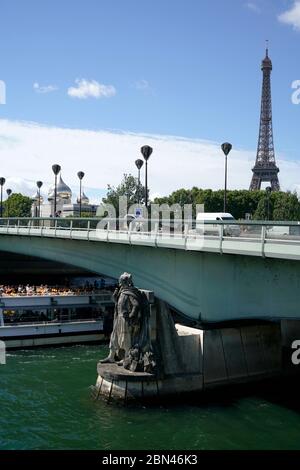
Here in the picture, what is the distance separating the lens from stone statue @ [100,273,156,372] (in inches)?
1015

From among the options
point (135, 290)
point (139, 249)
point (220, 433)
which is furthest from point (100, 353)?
point (220, 433)

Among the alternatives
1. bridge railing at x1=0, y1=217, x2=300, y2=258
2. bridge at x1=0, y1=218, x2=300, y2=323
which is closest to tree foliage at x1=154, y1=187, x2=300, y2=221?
bridge railing at x1=0, y1=217, x2=300, y2=258

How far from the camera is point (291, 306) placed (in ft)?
72.9

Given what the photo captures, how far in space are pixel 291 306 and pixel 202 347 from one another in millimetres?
5983

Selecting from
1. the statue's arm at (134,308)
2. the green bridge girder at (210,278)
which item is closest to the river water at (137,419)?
the statue's arm at (134,308)

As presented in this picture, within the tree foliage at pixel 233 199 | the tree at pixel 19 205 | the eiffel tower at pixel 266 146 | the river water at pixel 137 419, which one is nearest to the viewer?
the river water at pixel 137 419

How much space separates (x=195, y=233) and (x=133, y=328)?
5.00 meters

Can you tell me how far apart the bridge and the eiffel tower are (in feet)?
274

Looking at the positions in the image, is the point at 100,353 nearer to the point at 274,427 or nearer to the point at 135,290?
the point at 135,290

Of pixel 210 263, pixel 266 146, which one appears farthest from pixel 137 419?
pixel 266 146

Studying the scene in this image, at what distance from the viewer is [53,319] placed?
4078 centimetres

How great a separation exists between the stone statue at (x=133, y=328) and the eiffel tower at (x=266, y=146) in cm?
9073

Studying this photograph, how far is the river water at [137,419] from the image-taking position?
21.1 m

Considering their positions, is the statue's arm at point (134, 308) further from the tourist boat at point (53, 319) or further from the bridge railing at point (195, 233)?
the tourist boat at point (53, 319)
